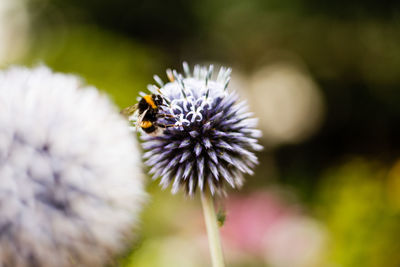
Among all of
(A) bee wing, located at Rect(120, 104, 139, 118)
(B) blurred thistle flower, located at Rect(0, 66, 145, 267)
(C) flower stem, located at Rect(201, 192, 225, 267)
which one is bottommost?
(C) flower stem, located at Rect(201, 192, 225, 267)

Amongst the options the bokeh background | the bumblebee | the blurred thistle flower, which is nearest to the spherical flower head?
the bumblebee

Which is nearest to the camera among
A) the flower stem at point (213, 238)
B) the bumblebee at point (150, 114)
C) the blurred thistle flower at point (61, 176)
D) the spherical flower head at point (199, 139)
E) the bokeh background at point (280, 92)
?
the flower stem at point (213, 238)

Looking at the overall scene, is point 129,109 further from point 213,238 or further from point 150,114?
point 213,238

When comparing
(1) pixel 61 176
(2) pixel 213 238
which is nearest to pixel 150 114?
(1) pixel 61 176

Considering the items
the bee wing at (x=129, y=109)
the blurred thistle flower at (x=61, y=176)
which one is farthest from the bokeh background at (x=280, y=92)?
the blurred thistle flower at (x=61, y=176)

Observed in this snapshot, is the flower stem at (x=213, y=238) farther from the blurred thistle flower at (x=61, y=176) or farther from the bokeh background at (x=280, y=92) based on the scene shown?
the bokeh background at (x=280, y=92)

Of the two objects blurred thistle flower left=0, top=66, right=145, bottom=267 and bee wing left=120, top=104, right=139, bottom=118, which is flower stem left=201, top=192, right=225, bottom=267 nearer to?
blurred thistle flower left=0, top=66, right=145, bottom=267

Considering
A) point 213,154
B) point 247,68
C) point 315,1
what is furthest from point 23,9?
point 213,154
